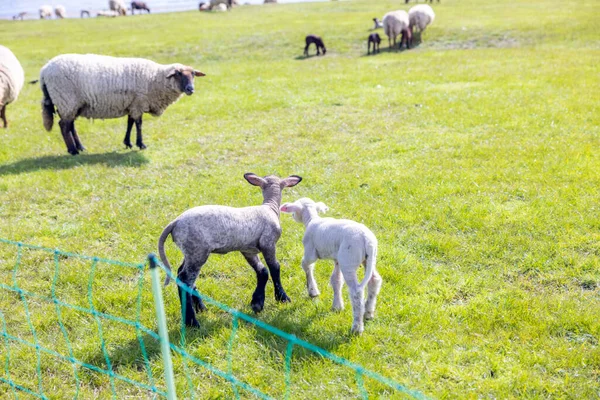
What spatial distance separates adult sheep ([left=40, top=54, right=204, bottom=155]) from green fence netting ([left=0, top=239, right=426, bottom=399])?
17.2 feet

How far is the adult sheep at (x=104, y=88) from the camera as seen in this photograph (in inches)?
420

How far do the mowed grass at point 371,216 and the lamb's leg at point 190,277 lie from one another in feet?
0.60

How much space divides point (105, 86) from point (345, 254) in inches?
303

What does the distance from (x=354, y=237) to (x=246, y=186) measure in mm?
4275

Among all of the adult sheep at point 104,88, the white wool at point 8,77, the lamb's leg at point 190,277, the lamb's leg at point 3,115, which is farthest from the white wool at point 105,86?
the lamb's leg at point 190,277

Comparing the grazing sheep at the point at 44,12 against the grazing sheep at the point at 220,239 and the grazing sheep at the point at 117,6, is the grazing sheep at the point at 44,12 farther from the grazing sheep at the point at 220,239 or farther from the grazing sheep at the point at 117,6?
the grazing sheep at the point at 220,239

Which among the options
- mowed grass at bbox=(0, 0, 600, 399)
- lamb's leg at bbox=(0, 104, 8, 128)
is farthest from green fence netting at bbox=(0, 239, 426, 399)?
lamb's leg at bbox=(0, 104, 8, 128)

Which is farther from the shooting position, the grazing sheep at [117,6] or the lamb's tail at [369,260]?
the grazing sheep at [117,6]

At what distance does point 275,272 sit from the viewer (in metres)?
5.55

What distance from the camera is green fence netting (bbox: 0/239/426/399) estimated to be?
4.55m

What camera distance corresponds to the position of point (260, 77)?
18.8 meters

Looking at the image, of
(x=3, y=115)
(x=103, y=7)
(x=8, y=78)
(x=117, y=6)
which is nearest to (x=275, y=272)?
(x=8, y=78)

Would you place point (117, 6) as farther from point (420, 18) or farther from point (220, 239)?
point (220, 239)

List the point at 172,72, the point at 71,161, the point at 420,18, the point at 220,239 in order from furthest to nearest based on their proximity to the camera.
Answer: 1. the point at 420,18
2. the point at 172,72
3. the point at 71,161
4. the point at 220,239
